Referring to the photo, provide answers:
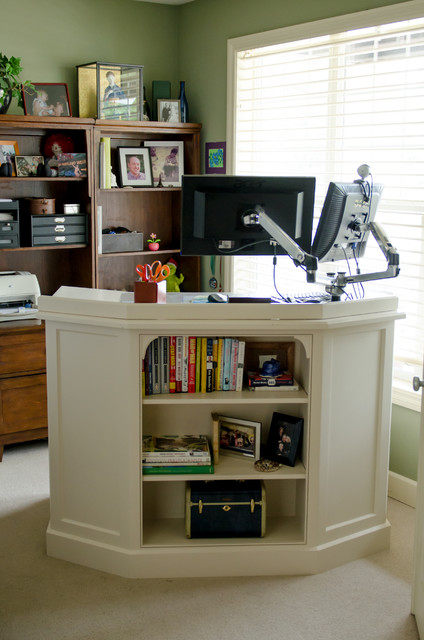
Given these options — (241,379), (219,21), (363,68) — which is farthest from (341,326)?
(219,21)

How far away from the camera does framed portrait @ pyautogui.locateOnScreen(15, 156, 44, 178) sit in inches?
170

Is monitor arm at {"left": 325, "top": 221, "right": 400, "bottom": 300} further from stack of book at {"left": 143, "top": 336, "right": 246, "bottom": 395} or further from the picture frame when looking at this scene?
the picture frame

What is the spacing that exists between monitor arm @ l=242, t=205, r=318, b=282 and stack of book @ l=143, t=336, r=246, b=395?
414mm

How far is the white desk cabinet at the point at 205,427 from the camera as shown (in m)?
2.84

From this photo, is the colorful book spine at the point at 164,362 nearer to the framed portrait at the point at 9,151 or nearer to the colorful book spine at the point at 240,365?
the colorful book spine at the point at 240,365

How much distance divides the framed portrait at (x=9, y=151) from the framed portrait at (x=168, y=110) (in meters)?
0.98

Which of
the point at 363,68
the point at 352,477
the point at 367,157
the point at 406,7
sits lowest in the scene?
the point at 352,477

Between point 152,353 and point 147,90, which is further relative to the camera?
point 147,90

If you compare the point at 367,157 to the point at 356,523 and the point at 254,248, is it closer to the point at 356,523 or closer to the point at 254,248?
the point at 254,248

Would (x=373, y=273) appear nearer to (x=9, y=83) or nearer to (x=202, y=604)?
(x=202, y=604)

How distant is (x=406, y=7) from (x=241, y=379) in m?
1.96

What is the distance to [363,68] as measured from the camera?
3826 mm

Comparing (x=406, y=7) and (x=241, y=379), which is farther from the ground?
(x=406, y=7)

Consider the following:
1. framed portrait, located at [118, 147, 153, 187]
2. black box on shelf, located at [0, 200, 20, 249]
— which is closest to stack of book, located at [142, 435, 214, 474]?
black box on shelf, located at [0, 200, 20, 249]
